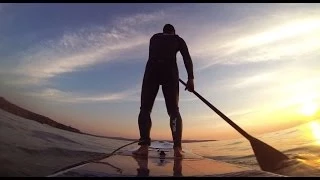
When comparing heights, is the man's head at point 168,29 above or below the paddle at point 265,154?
above

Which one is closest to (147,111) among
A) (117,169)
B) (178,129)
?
(178,129)

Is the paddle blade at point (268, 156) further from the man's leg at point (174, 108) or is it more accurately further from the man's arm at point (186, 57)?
the man's arm at point (186, 57)

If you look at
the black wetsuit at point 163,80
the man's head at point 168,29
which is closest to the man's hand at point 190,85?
the black wetsuit at point 163,80

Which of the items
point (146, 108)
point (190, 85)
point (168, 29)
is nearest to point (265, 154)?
point (190, 85)

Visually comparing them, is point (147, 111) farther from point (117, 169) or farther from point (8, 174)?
Answer: point (8, 174)

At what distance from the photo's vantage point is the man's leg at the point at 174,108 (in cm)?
675

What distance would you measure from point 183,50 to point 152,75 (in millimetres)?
936

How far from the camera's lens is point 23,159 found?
4336 millimetres

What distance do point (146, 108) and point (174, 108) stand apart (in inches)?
22.6

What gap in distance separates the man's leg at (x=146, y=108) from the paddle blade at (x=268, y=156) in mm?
2066

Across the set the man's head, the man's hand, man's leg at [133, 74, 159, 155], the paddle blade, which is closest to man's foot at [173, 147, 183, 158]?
man's leg at [133, 74, 159, 155]

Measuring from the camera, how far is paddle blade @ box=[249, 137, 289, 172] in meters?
5.66

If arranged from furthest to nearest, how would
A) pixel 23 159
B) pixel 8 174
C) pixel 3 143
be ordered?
pixel 3 143
pixel 23 159
pixel 8 174

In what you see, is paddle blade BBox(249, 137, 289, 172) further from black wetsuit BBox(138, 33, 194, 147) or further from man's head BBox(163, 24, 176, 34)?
man's head BBox(163, 24, 176, 34)
